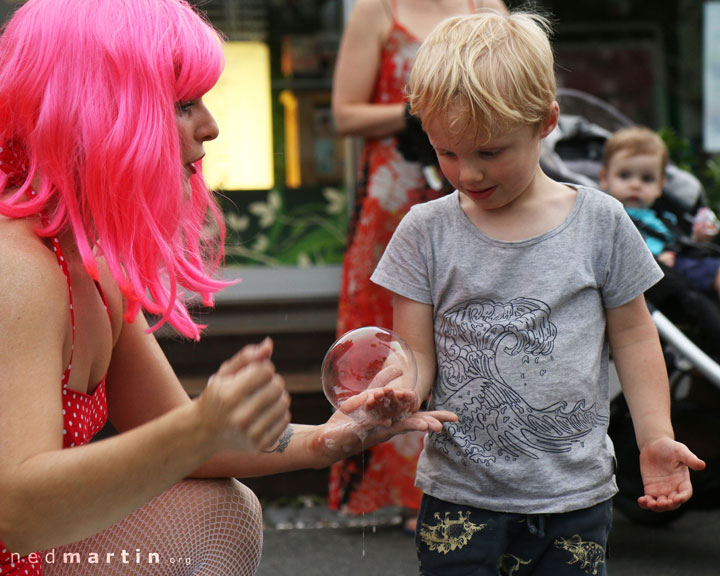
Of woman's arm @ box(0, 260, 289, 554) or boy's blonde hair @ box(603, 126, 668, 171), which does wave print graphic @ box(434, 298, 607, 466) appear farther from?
boy's blonde hair @ box(603, 126, 668, 171)

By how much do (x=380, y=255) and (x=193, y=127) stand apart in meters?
1.57

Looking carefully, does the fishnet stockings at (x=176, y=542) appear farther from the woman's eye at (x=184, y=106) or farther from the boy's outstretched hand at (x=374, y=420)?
the woman's eye at (x=184, y=106)

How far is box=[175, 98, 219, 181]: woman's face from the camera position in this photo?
1620 millimetres

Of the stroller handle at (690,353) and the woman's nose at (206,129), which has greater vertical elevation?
the woman's nose at (206,129)

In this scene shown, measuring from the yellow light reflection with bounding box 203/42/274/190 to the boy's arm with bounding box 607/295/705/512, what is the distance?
12.2 feet

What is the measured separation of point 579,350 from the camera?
5.86ft

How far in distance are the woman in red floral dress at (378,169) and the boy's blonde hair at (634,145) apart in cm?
80

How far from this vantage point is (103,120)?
149 cm

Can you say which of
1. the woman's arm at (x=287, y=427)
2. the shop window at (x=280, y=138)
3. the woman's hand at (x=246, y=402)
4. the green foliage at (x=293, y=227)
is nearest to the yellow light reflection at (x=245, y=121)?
the shop window at (x=280, y=138)

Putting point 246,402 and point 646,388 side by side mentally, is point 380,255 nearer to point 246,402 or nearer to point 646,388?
point 646,388

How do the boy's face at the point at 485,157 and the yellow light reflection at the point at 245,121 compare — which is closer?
the boy's face at the point at 485,157

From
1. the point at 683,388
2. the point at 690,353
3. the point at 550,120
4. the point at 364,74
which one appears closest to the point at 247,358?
the point at 550,120

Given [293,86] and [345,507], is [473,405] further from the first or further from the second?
[293,86]

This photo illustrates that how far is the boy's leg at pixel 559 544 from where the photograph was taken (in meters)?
1.77
